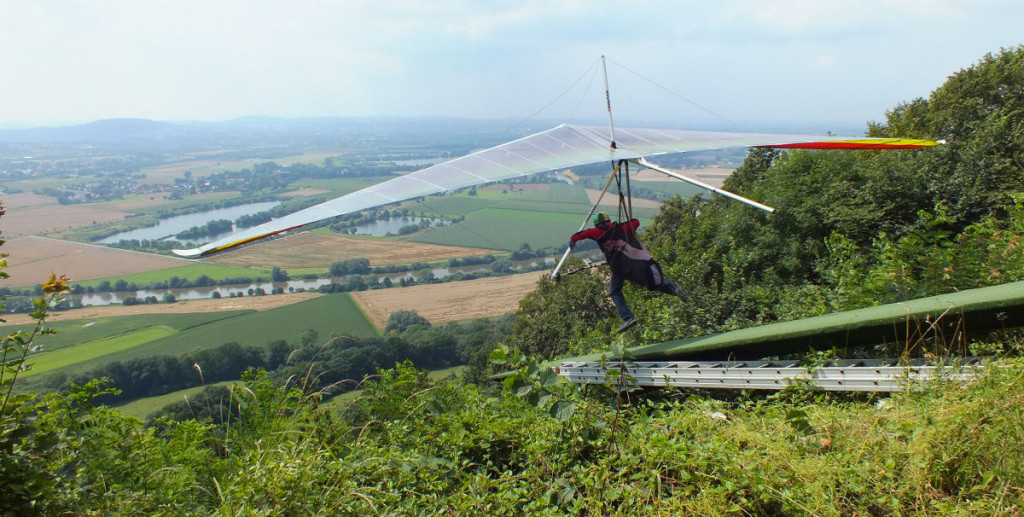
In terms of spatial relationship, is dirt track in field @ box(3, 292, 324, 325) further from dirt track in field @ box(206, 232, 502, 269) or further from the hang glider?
the hang glider

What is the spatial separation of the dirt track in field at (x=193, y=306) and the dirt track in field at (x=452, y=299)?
4364mm

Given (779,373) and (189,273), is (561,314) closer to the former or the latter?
(779,373)

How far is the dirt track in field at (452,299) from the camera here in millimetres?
30109

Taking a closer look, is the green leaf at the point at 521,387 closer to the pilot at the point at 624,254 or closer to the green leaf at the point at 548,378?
the green leaf at the point at 548,378

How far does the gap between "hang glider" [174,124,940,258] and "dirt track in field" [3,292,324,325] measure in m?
28.4

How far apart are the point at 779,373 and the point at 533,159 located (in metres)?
3.74

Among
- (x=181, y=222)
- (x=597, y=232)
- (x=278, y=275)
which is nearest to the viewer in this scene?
(x=597, y=232)

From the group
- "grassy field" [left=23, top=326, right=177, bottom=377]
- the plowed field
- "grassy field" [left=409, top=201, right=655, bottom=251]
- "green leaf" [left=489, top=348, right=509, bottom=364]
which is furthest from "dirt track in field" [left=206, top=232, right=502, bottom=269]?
"green leaf" [left=489, top=348, right=509, bottom=364]

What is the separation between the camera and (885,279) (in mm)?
5660

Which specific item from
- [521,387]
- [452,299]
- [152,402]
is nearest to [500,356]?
[521,387]

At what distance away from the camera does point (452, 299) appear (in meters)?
31.8

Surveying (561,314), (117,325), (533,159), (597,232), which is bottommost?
(117,325)

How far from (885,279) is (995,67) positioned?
1372 cm

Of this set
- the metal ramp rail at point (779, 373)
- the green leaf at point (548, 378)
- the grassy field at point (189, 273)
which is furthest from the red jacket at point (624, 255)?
the grassy field at point (189, 273)
